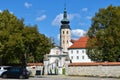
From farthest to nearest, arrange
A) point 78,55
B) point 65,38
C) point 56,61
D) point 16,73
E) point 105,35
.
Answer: point 78,55 < point 65,38 < point 56,61 < point 105,35 < point 16,73

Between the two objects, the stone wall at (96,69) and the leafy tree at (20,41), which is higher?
the leafy tree at (20,41)

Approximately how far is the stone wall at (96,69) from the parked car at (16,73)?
14.3 meters

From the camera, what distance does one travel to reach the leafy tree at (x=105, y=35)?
224 ft

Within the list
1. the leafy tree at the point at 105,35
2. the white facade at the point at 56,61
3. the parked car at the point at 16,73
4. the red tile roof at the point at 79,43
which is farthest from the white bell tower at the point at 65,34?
the parked car at the point at 16,73

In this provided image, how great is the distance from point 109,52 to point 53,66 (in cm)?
1475

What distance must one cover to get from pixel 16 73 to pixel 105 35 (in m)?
27.4

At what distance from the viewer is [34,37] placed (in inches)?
2254

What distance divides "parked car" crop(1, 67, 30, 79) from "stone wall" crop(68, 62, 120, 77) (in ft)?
47.1

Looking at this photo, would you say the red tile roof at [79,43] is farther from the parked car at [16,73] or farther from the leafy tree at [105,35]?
the parked car at [16,73]

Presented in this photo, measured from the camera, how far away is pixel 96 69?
2266 inches

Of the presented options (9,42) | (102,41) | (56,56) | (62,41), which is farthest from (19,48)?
(62,41)

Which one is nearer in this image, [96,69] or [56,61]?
[96,69]

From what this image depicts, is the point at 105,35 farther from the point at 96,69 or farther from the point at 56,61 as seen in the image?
the point at 56,61

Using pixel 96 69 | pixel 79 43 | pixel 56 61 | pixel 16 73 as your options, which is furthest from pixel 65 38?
pixel 16 73
